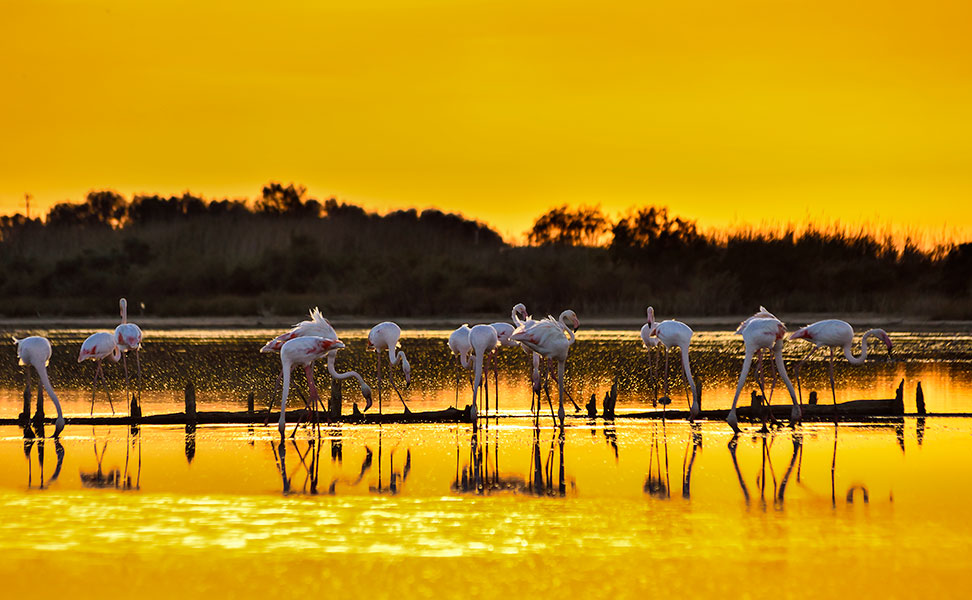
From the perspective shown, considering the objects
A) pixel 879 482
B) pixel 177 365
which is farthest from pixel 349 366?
pixel 879 482

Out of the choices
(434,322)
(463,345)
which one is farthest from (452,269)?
(463,345)

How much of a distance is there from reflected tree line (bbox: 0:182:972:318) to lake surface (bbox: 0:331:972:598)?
29.6 meters

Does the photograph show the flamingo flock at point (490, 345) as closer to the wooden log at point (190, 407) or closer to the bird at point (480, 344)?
the bird at point (480, 344)

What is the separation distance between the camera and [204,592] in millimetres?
7887

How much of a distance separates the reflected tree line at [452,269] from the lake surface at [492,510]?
2956 cm

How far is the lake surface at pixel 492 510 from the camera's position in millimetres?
8125

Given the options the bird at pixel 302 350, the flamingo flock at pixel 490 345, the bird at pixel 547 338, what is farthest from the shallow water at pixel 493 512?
the bird at pixel 547 338

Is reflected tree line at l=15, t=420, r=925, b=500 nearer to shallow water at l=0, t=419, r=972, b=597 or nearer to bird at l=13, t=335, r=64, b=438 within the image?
shallow water at l=0, t=419, r=972, b=597

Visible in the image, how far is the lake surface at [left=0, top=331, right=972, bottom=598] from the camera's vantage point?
8125mm

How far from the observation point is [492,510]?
10.3 meters

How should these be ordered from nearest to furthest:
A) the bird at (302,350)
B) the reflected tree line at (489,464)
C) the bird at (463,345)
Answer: the reflected tree line at (489,464) < the bird at (302,350) < the bird at (463,345)

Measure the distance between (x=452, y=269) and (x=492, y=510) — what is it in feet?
143

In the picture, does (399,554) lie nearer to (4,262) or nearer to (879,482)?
(879,482)

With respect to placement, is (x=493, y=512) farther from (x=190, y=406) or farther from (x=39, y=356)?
(x=39, y=356)
